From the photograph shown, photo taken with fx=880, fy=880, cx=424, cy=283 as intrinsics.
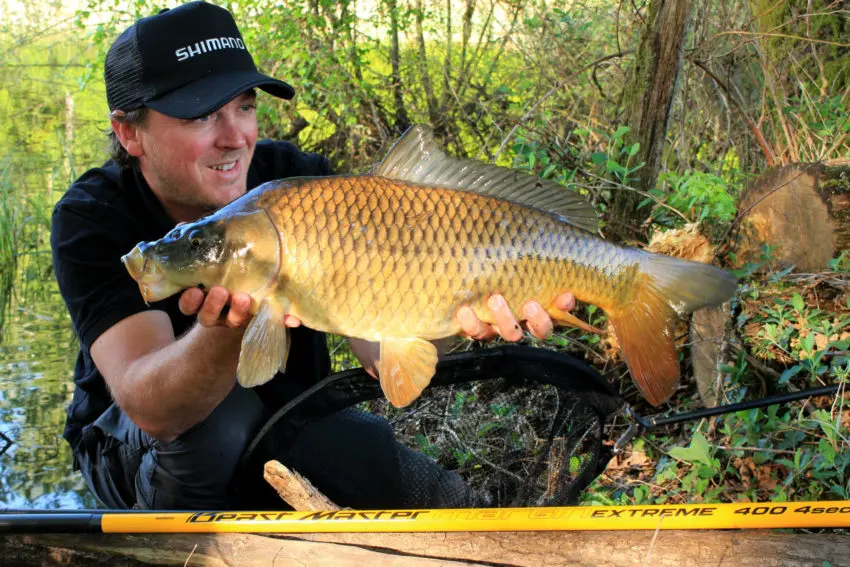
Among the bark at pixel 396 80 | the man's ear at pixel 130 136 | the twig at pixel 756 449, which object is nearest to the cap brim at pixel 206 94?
the man's ear at pixel 130 136

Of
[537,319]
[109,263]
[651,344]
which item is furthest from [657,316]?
[109,263]

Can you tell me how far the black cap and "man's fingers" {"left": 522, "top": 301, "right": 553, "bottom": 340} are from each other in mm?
727

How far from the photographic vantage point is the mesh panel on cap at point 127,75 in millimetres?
1731

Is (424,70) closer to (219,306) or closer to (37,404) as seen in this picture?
(37,404)

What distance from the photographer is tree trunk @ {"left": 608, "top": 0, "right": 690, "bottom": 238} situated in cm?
241

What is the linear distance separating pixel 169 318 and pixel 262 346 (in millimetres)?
516

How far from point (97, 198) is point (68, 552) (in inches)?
27.9

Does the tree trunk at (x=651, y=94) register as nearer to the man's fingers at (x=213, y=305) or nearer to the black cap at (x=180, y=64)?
the black cap at (x=180, y=64)

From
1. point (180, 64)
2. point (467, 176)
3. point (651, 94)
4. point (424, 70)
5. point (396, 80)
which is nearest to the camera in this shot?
point (467, 176)

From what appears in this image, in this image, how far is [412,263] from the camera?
4.02ft

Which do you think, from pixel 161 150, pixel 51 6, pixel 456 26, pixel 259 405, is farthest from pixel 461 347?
pixel 51 6

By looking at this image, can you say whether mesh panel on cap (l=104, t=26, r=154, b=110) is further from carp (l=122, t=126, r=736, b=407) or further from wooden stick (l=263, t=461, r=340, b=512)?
wooden stick (l=263, t=461, r=340, b=512)

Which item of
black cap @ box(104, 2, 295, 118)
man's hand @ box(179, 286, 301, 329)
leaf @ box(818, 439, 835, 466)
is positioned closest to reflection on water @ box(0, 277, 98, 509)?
black cap @ box(104, 2, 295, 118)

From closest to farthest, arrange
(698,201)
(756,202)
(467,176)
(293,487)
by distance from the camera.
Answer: (467,176) → (293,487) → (756,202) → (698,201)
